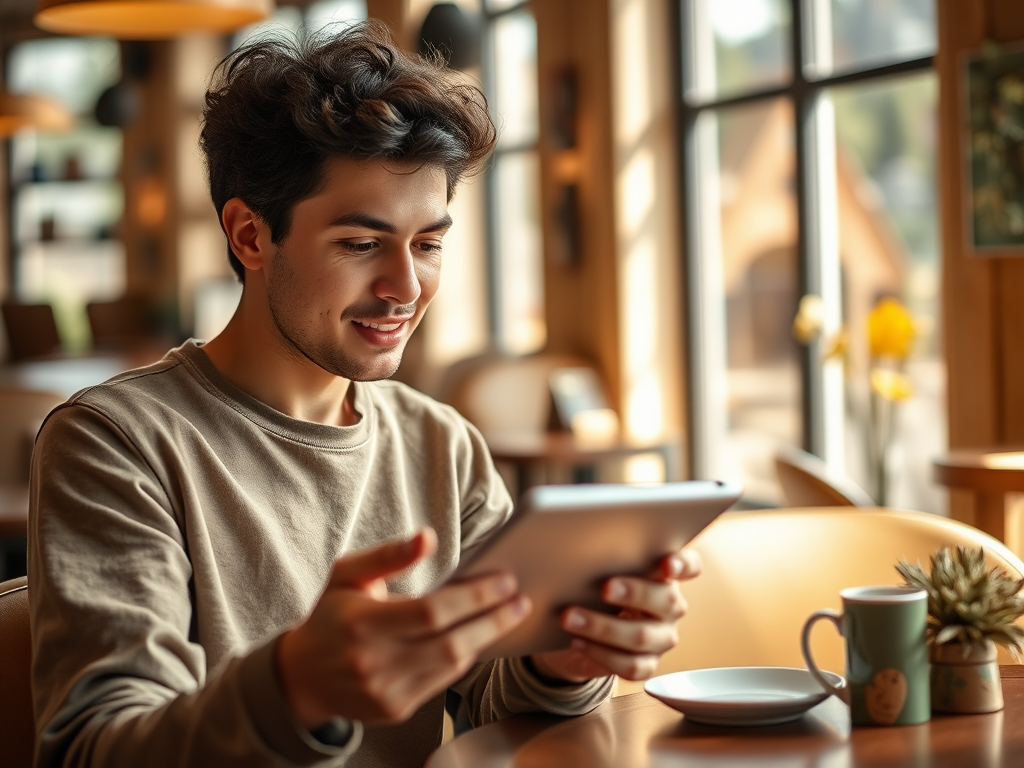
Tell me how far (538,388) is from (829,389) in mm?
1269

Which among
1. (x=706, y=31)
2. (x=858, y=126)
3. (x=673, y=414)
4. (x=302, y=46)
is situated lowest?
(x=673, y=414)

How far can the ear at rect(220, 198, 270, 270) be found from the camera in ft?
4.85

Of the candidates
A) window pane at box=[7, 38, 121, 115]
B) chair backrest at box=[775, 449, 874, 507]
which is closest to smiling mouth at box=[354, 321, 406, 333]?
chair backrest at box=[775, 449, 874, 507]

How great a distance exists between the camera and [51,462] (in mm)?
1249

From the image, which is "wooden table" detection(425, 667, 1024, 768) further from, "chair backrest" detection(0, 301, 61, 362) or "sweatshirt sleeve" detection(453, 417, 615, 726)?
"chair backrest" detection(0, 301, 61, 362)

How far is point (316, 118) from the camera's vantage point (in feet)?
4.59

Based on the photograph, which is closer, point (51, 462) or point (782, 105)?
point (51, 462)

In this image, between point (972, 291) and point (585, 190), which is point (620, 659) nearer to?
point (972, 291)

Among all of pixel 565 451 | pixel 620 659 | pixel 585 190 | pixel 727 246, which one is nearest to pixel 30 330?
pixel 585 190

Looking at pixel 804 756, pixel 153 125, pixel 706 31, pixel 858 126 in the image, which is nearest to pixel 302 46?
pixel 804 756

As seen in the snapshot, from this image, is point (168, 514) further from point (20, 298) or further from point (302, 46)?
point (20, 298)

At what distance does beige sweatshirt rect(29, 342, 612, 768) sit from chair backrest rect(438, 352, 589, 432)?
3517 millimetres

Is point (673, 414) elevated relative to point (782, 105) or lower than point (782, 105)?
lower

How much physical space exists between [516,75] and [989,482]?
4.77 meters
